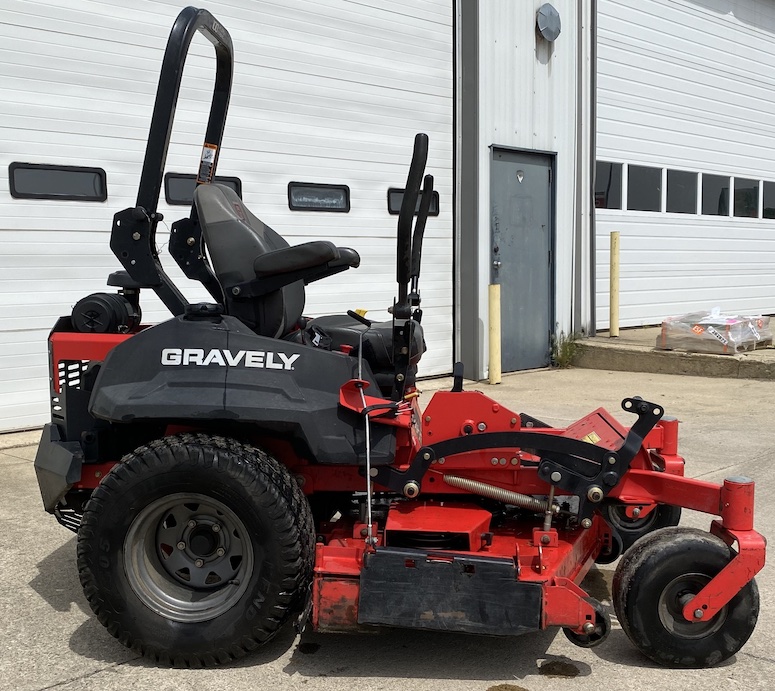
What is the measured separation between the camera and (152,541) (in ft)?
10.5

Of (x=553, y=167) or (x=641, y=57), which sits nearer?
(x=553, y=167)

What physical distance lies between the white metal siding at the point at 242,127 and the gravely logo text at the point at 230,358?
4.17m

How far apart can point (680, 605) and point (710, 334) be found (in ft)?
25.8

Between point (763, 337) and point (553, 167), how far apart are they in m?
3.33

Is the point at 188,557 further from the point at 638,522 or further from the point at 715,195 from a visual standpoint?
the point at 715,195

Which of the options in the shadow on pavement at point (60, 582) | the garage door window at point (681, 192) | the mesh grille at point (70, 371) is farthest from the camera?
the garage door window at point (681, 192)

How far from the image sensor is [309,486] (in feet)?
11.7

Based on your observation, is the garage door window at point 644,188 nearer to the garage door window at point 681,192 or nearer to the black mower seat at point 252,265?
the garage door window at point 681,192

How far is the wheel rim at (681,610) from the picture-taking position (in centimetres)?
307

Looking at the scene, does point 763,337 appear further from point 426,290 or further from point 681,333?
point 426,290

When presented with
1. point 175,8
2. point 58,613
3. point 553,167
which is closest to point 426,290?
point 553,167

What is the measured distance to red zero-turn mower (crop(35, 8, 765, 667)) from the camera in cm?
304

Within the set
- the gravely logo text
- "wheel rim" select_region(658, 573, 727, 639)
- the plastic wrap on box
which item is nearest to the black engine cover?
the gravely logo text

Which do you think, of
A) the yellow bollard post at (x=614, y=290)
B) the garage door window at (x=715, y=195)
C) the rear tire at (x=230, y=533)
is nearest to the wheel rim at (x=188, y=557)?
the rear tire at (x=230, y=533)
